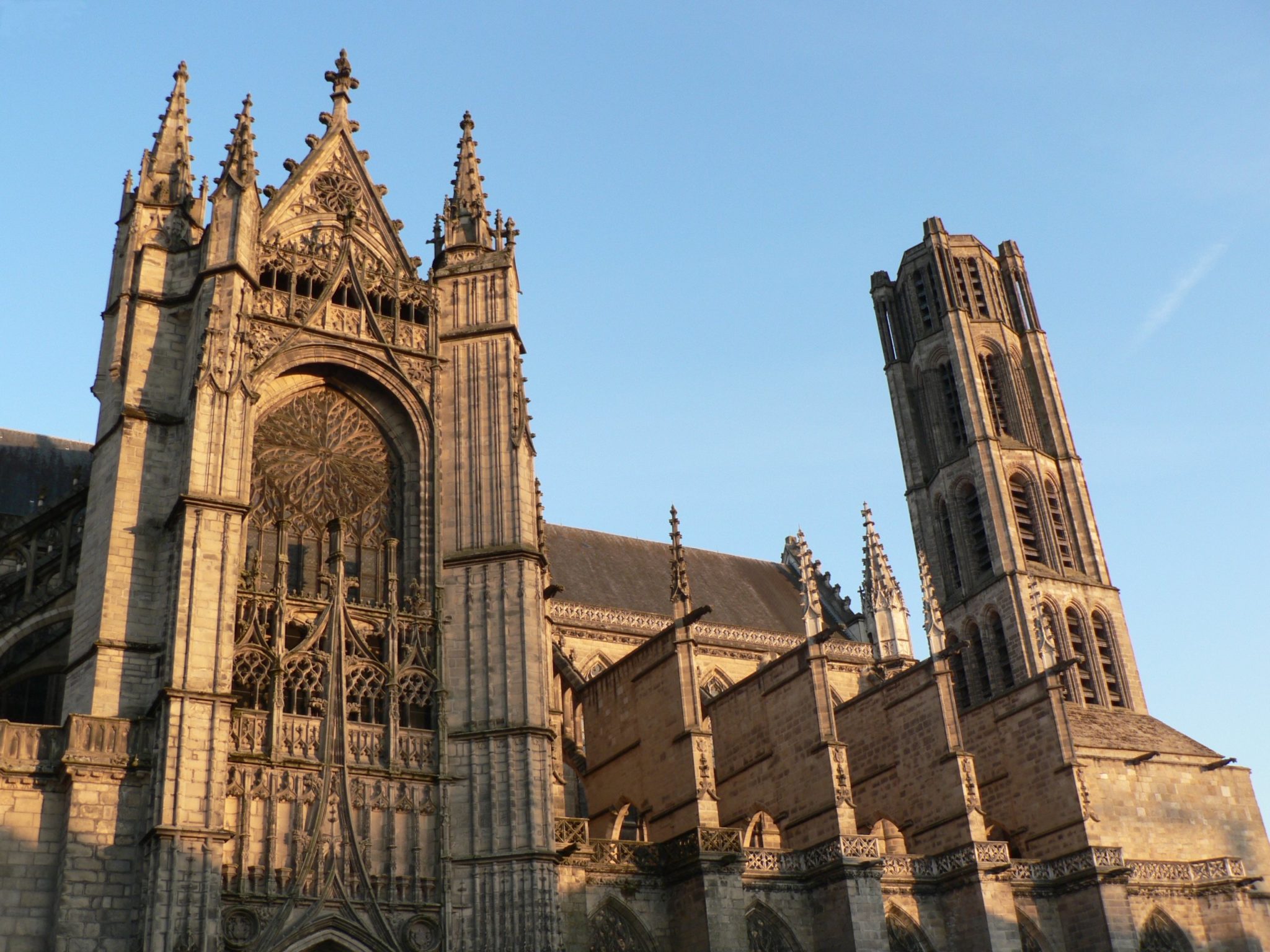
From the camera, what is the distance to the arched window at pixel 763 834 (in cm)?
2773

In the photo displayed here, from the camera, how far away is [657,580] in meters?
38.3

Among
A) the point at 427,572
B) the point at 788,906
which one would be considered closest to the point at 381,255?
the point at 427,572

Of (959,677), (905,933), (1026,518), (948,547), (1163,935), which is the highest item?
(1026,518)

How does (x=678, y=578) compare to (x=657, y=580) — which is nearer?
(x=678, y=578)

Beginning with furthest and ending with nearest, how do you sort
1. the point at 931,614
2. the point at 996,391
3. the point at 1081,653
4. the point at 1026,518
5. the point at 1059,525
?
the point at 996,391 → the point at 1059,525 → the point at 1026,518 → the point at 1081,653 → the point at 931,614

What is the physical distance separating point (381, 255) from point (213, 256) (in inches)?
146

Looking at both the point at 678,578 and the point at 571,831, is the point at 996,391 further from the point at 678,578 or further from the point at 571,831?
the point at 571,831

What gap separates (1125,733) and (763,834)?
11.1 meters

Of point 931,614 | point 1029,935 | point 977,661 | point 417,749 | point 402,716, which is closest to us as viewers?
point 417,749

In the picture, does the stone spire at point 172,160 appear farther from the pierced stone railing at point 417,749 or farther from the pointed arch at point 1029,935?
the pointed arch at point 1029,935

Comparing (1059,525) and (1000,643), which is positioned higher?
(1059,525)

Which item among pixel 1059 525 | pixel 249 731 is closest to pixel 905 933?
pixel 249 731

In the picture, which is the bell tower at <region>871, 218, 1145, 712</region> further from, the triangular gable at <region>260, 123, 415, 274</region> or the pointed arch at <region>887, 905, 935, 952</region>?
the triangular gable at <region>260, 123, 415, 274</region>

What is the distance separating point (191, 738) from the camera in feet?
55.7
